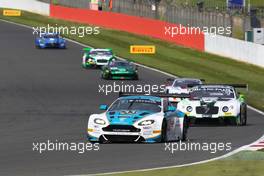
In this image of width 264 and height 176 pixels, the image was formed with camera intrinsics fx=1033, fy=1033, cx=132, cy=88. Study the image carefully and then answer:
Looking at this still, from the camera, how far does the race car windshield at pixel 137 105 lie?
23.7 m

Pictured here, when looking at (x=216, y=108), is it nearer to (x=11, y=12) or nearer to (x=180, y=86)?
(x=180, y=86)

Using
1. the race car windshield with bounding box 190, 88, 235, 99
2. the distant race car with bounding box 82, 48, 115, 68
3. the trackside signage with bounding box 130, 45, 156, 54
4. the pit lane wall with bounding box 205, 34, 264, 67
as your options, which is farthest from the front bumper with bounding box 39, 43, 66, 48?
the race car windshield with bounding box 190, 88, 235, 99

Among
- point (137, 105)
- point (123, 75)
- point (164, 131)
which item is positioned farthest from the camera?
point (123, 75)

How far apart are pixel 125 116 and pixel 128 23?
56.3 m

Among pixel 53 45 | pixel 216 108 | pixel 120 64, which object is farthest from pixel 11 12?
pixel 216 108

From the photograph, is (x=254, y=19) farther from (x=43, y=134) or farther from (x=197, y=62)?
(x=43, y=134)

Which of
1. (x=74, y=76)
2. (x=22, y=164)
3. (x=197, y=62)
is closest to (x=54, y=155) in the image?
(x=22, y=164)

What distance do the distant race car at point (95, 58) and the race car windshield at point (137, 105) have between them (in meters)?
32.8

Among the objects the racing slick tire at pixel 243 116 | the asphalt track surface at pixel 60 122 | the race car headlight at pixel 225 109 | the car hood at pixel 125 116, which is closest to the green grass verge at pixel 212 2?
the asphalt track surface at pixel 60 122

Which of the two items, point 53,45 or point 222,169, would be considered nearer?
point 222,169

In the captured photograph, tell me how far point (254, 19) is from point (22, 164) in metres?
46.8

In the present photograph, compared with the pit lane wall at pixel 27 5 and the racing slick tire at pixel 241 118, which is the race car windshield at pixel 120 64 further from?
the pit lane wall at pixel 27 5

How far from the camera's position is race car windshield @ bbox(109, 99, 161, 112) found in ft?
77.9

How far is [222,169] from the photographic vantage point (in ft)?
56.4
